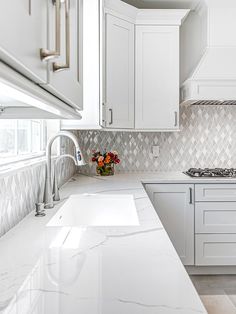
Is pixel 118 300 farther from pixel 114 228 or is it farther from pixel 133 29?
pixel 133 29

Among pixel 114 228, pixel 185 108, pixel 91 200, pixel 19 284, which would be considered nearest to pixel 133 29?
pixel 185 108

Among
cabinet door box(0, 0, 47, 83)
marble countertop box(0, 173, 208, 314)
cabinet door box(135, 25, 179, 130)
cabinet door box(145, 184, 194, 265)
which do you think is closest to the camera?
cabinet door box(0, 0, 47, 83)

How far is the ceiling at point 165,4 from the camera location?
10.7ft

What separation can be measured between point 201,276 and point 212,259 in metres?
0.19

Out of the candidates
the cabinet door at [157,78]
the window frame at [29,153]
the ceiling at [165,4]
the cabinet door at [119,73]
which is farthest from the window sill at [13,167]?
the ceiling at [165,4]

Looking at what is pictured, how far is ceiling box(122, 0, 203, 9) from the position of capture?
10.7 ft

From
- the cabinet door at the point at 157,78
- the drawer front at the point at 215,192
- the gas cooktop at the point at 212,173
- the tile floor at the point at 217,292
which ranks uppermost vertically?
the cabinet door at the point at 157,78


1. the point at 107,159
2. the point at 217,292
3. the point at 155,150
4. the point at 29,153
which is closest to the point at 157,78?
the point at 155,150

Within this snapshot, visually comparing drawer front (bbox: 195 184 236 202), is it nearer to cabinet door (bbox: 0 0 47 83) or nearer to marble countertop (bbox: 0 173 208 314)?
marble countertop (bbox: 0 173 208 314)

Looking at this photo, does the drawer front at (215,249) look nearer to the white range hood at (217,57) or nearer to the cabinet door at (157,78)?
the cabinet door at (157,78)

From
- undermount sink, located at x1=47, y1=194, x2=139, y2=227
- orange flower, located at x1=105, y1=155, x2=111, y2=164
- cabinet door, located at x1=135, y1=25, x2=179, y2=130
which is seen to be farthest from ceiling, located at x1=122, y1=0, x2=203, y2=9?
undermount sink, located at x1=47, y1=194, x2=139, y2=227

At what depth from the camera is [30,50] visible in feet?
1.73

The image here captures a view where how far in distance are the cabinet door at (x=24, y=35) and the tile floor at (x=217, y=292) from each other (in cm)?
227

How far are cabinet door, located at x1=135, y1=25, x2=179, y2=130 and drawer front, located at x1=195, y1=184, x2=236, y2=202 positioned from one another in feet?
2.06
